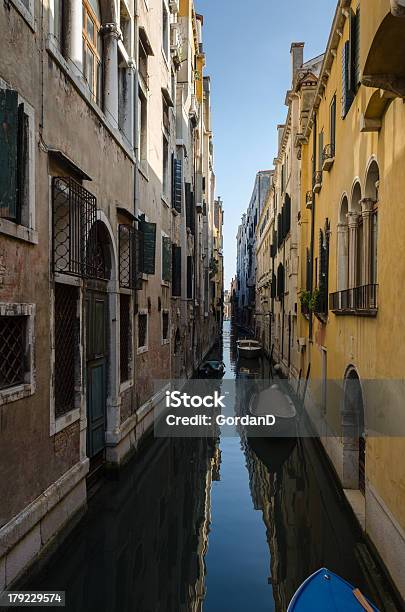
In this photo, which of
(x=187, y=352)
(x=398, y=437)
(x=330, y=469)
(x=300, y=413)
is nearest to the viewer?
(x=398, y=437)

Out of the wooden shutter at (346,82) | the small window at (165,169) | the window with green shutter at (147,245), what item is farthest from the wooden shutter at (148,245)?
the wooden shutter at (346,82)

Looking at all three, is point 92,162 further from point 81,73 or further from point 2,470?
point 2,470

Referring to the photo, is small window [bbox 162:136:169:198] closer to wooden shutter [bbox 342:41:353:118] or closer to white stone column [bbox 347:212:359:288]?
wooden shutter [bbox 342:41:353:118]

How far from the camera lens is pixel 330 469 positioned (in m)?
10.1

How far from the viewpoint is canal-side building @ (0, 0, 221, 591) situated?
5.20 metres

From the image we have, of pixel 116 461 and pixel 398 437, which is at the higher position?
pixel 398 437

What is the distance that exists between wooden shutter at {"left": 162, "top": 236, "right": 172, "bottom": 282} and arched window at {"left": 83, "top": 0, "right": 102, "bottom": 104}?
6079mm

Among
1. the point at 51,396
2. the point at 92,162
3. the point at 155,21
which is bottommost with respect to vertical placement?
the point at 51,396

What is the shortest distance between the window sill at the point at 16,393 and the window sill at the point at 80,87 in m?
3.85

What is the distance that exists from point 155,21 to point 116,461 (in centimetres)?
1060

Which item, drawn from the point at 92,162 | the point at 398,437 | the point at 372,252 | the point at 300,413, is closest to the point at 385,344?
the point at 398,437

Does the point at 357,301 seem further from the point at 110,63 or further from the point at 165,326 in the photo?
the point at 165,326

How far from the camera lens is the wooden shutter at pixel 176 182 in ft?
54.1

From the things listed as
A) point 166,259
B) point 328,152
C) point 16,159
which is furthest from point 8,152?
point 166,259
